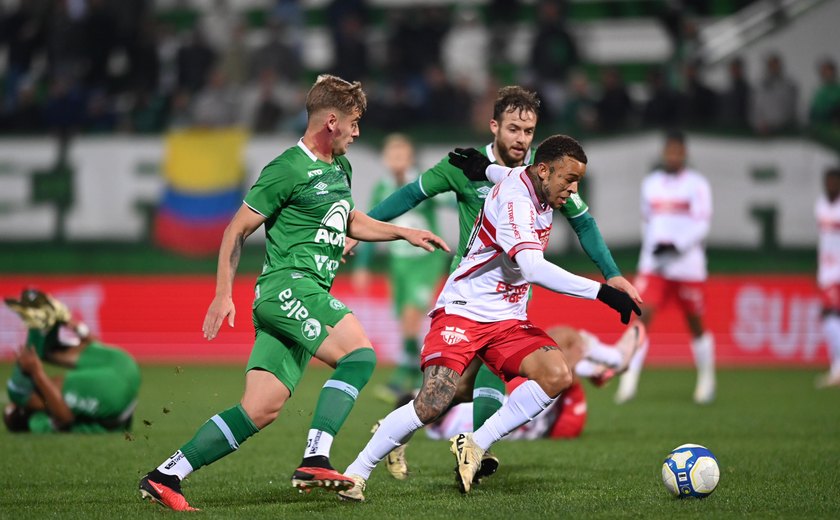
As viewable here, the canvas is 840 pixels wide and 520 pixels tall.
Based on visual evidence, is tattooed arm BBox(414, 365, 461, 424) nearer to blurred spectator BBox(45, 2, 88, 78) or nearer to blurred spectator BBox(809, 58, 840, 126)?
blurred spectator BBox(809, 58, 840, 126)

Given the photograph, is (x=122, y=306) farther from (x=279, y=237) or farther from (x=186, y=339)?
(x=279, y=237)

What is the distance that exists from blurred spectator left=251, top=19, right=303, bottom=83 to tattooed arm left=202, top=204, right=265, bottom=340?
43.1 ft

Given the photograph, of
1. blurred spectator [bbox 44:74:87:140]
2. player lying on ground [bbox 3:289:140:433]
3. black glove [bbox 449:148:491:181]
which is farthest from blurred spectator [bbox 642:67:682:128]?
black glove [bbox 449:148:491:181]

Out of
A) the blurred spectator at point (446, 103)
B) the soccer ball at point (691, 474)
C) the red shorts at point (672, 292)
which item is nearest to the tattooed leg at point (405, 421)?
the soccer ball at point (691, 474)

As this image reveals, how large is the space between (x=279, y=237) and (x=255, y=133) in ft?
36.5

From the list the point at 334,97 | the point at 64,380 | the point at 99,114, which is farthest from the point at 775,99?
the point at 334,97

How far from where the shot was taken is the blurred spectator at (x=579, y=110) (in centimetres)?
1678

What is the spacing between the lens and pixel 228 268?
6.02 metres

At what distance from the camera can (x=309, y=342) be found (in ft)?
19.9

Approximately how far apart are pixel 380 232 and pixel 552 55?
1213cm

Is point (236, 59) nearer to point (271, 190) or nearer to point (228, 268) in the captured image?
point (271, 190)

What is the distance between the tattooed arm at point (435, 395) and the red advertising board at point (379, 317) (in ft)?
31.8

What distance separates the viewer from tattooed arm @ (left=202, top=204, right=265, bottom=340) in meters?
5.86

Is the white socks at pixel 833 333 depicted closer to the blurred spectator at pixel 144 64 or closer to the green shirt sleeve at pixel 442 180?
the green shirt sleeve at pixel 442 180
